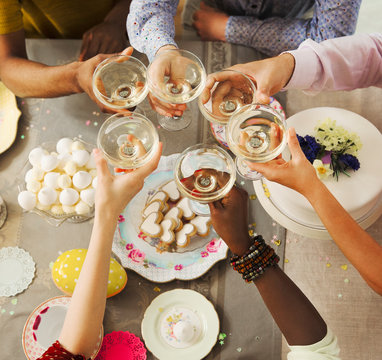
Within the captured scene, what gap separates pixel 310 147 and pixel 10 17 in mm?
1132

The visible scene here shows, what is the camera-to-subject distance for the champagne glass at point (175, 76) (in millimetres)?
1176

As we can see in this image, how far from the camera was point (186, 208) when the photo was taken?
49.4 inches

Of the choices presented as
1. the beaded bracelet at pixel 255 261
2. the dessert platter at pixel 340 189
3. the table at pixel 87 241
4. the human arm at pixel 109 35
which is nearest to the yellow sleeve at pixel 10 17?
the table at pixel 87 241

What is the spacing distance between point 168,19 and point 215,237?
774 millimetres

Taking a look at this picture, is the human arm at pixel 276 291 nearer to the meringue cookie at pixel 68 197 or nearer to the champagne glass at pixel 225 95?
the champagne glass at pixel 225 95

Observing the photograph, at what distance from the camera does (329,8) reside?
1.38m

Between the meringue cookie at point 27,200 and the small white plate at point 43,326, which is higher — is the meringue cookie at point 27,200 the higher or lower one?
the higher one

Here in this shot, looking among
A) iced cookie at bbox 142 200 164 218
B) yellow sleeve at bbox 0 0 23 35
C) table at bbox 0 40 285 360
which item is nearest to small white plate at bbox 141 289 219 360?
table at bbox 0 40 285 360

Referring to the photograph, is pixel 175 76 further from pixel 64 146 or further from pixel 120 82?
pixel 64 146

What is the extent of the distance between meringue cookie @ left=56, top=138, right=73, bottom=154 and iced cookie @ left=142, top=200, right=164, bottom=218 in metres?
0.33

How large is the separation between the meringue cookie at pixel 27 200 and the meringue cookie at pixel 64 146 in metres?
0.17

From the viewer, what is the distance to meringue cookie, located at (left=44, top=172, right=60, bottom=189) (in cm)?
125

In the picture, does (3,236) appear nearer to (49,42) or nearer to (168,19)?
(49,42)

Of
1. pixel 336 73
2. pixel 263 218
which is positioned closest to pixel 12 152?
pixel 263 218
